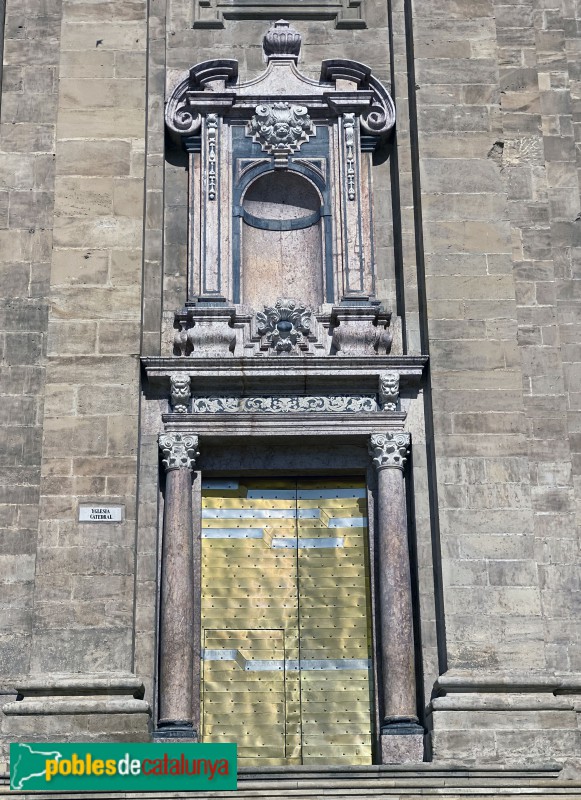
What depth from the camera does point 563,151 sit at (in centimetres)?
2148

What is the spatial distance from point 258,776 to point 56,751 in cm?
233

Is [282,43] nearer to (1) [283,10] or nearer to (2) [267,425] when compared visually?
(1) [283,10]

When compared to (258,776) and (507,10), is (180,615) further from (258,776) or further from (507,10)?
(507,10)

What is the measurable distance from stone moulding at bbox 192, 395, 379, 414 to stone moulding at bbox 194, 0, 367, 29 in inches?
235

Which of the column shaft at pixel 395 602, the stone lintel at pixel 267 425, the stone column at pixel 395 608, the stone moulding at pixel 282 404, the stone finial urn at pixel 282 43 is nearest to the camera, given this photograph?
the stone column at pixel 395 608

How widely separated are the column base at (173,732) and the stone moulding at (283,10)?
10.2 metres

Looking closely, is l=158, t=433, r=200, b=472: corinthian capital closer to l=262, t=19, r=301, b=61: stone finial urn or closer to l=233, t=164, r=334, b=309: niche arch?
l=233, t=164, r=334, b=309: niche arch

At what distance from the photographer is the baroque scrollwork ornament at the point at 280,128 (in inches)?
837

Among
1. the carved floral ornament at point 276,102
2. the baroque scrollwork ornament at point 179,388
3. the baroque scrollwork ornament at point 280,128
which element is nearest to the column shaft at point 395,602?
the baroque scrollwork ornament at point 179,388

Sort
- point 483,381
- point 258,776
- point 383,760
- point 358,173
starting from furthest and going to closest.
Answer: point 358,173 < point 483,381 < point 383,760 < point 258,776

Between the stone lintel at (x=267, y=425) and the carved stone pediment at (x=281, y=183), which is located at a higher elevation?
A: the carved stone pediment at (x=281, y=183)

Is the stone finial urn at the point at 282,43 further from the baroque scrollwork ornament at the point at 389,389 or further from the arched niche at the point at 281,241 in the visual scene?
the baroque scrollwork ornament at the point at 389,389

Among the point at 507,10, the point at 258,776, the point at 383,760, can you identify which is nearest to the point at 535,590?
the point at 383,760

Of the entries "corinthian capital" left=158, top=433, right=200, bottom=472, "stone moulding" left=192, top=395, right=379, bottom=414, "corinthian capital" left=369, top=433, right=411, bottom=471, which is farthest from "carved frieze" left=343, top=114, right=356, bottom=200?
"corinthian capital" left=158, top=433, right=200, bottom=472
